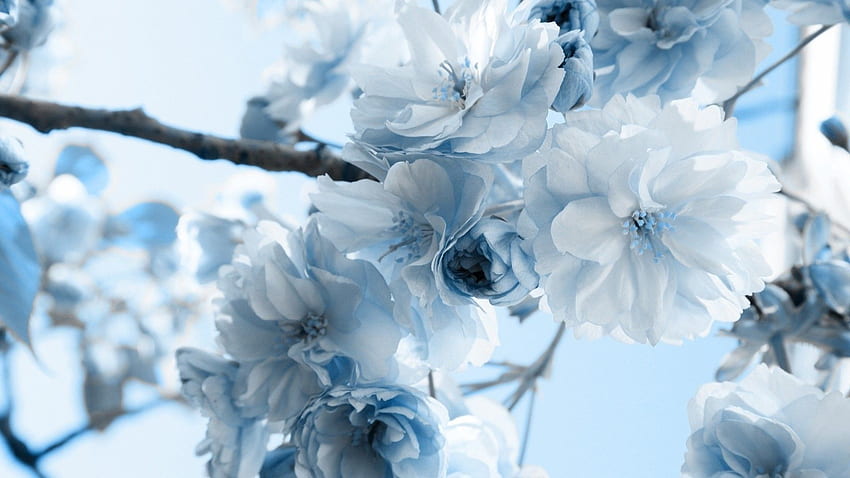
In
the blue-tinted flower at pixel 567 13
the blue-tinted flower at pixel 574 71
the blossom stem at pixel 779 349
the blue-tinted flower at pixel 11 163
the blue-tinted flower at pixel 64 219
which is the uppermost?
the blue-tinted flower at pixel 567 13

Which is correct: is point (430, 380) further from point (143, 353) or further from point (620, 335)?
point (143, 353)

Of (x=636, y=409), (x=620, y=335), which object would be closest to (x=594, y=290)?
(x=620, y=335)

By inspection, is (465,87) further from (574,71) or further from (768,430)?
(768,430)

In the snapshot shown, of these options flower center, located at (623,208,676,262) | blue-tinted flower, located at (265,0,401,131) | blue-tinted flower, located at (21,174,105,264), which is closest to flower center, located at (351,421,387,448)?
flower center, located at (623,208,676,262)

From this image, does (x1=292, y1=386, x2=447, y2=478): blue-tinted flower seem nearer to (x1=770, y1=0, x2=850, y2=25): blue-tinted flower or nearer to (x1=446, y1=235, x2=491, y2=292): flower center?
(x1=446, y1=235, x2=491, y2=292): flower center

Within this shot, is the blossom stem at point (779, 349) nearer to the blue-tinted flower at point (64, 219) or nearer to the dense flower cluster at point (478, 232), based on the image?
the dense flower cluster at point (478, 232)

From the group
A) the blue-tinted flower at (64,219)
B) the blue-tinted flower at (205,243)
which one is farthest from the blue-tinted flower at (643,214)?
the blue-tinted flower at (64,219)
